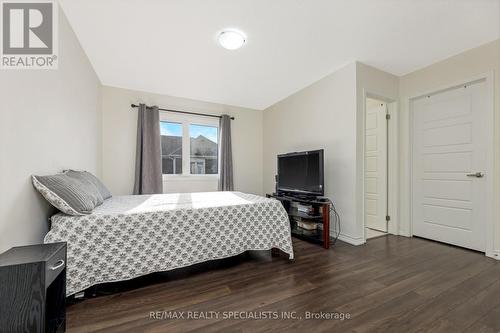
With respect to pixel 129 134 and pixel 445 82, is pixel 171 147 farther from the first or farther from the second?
pixel 445 82

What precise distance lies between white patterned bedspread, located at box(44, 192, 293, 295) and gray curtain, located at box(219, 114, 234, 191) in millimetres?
2063

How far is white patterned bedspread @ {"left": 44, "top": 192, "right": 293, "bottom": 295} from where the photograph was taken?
154 centimetres

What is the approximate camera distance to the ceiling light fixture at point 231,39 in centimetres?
241

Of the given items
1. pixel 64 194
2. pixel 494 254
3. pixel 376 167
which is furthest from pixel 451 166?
pixel 64 194

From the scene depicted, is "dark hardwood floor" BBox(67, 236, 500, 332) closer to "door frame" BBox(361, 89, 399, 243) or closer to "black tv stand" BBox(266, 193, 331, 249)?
"black tv stand" BBox(266, 193, 331, 249)

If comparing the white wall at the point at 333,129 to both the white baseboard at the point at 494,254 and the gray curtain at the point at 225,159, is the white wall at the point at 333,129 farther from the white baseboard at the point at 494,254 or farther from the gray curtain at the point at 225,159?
the white baseboard at the point at 494,254

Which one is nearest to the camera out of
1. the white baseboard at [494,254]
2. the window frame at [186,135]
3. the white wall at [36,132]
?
the white wall at [36,132]

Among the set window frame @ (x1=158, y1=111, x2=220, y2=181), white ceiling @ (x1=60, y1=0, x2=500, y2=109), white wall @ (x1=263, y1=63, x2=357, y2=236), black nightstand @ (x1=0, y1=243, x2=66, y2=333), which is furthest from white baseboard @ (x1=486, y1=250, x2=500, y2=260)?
window frame @ (x1=158, y1=111, x2=220, y2=181)

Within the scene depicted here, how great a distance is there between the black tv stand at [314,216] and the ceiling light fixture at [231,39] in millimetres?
2179

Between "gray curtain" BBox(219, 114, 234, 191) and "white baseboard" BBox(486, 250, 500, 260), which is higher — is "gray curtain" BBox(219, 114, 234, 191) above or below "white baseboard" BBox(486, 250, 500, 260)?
above

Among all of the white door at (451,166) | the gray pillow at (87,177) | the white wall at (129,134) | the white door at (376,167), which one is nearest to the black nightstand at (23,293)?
the gray pillow at (87,177)


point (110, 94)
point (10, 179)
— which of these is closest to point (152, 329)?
point (10, 179)

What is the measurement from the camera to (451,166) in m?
2.78

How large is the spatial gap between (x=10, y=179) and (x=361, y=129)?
3.43 m
